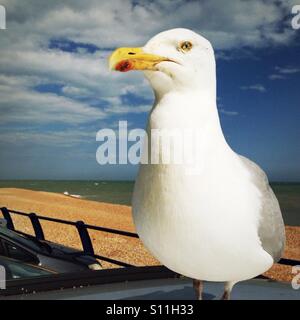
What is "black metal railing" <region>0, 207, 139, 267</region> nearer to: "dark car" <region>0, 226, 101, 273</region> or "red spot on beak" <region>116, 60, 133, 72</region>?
"dark car" <region>0, 226, 101, 273</region>

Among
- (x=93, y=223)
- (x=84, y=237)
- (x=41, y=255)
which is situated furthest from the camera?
(x=93, y=223)

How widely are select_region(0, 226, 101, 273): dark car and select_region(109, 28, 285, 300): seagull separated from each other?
650mm

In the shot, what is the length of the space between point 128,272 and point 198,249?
0.60 meters

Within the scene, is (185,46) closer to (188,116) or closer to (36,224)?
(188,116)

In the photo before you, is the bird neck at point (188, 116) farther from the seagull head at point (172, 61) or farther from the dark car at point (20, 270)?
the dark car at point (20, 270)

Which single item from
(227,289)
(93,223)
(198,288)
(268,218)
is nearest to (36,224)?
(93,223)

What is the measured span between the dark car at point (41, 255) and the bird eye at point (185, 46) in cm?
105

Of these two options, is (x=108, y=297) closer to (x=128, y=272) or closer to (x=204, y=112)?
(x=128, y=272)

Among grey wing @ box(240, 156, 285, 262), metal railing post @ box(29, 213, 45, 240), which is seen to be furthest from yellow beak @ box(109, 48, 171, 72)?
metal railing post @ box(29, 213, 45, 240)

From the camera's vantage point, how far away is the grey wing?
1.73 m

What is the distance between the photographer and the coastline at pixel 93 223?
2.78 m

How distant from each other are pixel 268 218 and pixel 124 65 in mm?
705

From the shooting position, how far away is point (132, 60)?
155cm

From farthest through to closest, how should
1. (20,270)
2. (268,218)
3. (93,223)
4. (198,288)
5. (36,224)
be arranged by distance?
(93,223) → (36,224) → (20,270) → (198,288) → (268,218)
